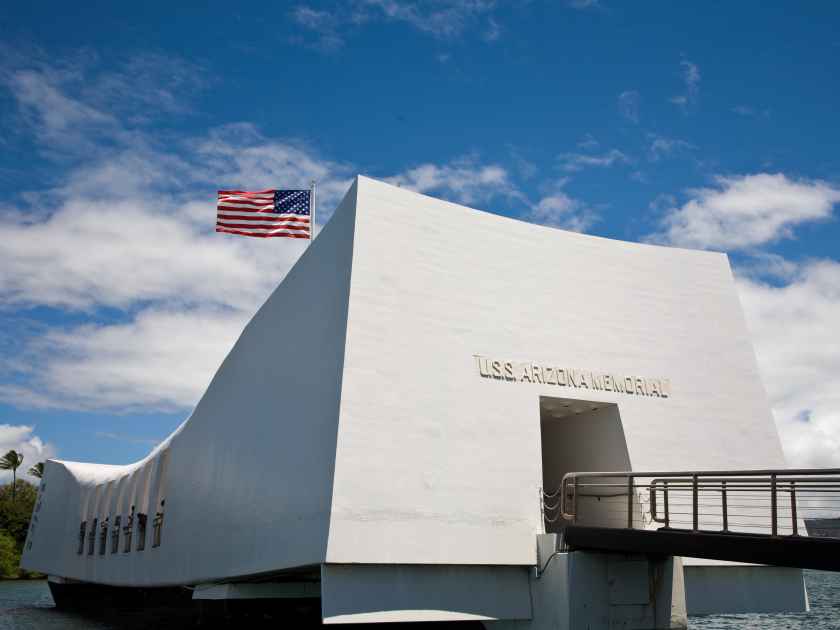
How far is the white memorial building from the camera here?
11.8 metres

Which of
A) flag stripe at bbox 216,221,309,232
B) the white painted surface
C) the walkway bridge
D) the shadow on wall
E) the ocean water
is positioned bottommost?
the ocean water

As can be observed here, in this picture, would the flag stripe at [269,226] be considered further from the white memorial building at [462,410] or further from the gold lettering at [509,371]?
the gold lettering at [509,371]

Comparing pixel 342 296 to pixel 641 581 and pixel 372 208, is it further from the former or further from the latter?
pixel 641 581

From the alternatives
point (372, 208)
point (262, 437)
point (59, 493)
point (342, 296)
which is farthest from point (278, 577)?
point (59, 493)

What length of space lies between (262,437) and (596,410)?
634 centimetres

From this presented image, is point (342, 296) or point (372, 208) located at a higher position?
point (372, 208)

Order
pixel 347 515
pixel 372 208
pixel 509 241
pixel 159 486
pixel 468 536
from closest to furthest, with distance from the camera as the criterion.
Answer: pixel 347 515 → pixel 468 536 → pixel 372 208 → pixel 509 241 → pixel 159 486

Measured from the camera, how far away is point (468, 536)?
12.2m

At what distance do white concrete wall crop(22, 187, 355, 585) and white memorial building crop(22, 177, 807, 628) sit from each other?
2.5 inches

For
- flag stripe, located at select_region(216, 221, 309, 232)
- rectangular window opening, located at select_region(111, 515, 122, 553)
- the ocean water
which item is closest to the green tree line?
the ocean water

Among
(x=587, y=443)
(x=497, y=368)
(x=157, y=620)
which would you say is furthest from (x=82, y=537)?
(x=497, y=368)

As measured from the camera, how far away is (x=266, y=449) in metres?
15.3

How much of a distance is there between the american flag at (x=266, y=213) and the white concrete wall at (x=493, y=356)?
15.4ft

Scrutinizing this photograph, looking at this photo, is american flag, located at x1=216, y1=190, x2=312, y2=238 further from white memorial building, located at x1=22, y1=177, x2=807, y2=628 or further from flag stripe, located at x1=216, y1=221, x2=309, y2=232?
white memorial building, located at x1=22, y1=177, x2=807, y2=628
